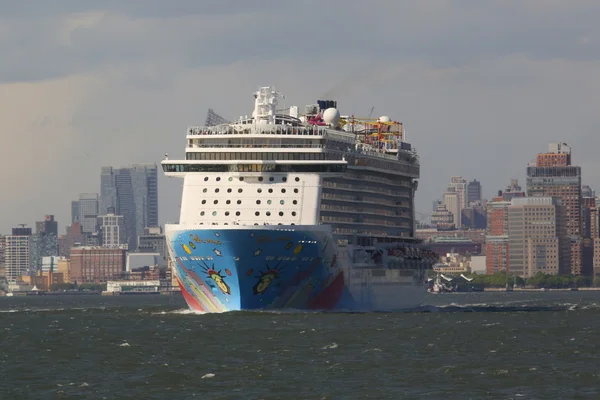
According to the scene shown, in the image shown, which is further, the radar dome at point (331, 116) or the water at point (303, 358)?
the radar dome at point (331, 116)

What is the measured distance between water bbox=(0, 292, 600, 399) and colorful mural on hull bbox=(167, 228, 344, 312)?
4.89 feet

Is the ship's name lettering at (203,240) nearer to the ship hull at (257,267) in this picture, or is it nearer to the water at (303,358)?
the ship hull at (257,267)

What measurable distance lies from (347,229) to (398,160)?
1700 cm

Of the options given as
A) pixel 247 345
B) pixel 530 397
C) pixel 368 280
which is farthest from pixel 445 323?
pixel 530 397

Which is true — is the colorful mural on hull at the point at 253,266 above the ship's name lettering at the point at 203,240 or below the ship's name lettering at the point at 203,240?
below

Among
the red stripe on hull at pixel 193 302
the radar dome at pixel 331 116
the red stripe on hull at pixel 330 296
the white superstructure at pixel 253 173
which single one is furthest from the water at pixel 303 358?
the radar dome at pixel 331 116

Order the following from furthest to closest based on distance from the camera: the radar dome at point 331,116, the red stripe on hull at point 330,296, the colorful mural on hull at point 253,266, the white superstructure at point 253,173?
the radar dome at point 331,116
the red stripe on hull at point 330,296
the white superstructure at point 253,173
the colorful mural on hull at point 253,266

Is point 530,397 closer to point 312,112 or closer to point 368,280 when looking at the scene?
point 368,280

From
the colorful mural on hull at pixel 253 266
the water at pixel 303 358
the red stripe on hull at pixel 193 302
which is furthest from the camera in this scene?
the red stripe on hull at pixel 193 302

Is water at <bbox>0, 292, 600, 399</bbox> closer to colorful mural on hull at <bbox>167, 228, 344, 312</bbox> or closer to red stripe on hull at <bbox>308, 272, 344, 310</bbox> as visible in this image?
colorful mural on hull at <bbox>167, 228, 344, 312</bbox>

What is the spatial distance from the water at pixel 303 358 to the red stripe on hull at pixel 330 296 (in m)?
2.06

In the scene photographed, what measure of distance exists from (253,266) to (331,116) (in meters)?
23.2

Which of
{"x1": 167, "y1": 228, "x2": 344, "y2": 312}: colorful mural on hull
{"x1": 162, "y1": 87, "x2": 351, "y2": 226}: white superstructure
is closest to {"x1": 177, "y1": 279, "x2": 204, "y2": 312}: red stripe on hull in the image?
{"x1": 167, "y1": 228, "x2": 344, "y2": 312}: colorful mural on hull

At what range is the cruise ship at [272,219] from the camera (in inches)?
4250
